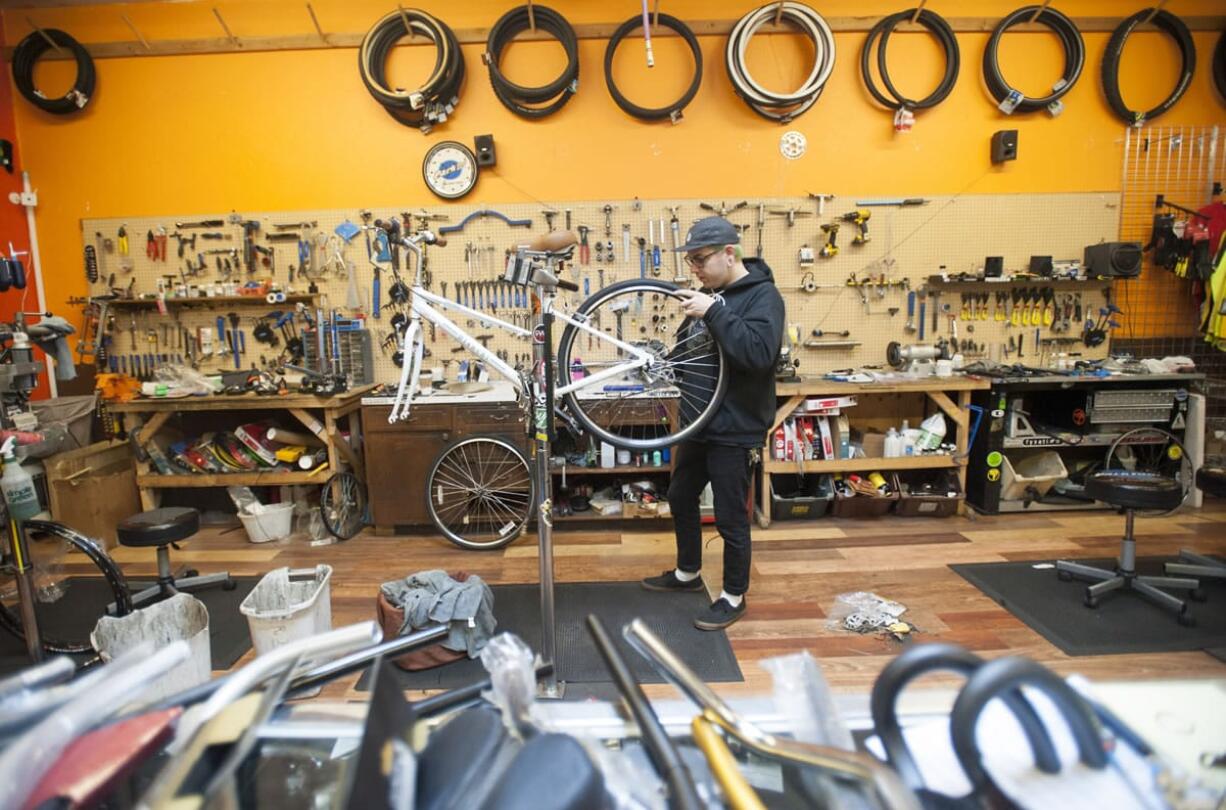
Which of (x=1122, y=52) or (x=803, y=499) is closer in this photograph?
(x=803, y=499)

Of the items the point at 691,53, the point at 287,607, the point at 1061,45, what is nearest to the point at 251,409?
the point at 287,607

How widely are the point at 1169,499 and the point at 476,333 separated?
366cm

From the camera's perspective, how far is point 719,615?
2.47 meters

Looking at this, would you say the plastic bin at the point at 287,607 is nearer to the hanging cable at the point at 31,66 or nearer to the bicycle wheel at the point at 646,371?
the bicycle wheel at the point at 646,371

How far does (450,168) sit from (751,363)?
2.66 metres

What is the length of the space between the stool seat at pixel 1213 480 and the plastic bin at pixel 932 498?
112 cm

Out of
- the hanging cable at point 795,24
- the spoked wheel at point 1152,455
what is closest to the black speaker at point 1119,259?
the spoked wheel at point 1152,455

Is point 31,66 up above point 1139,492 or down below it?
above

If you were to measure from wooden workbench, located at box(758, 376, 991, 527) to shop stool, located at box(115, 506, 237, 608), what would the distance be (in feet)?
9.80

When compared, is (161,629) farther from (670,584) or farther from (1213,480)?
(1213,480)

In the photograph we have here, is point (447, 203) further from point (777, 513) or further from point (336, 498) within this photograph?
point (777, 513)

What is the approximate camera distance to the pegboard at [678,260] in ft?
12.7

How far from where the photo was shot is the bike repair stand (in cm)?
184

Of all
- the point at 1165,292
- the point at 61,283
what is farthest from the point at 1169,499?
the point at 61,283
